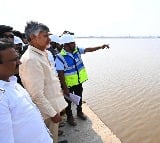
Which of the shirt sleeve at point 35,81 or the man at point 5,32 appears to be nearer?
the shirt sleeve at point 35,81

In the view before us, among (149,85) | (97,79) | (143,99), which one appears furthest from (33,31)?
(97,79)

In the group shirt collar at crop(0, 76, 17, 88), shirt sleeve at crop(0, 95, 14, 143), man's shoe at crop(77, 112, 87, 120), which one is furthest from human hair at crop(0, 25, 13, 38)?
man's shoe at crop(77, 112, 87, 120)

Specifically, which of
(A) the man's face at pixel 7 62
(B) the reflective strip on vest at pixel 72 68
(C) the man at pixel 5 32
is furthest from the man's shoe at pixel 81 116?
(A) the man's face at pixel 7 62

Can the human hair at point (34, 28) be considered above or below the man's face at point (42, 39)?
above

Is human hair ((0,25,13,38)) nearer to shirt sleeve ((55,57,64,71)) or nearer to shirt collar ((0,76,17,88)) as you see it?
shirt collar ((0,76,17,88))

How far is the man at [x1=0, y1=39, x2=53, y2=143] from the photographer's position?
6.20 feet

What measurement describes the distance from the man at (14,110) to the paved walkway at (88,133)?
287 cm

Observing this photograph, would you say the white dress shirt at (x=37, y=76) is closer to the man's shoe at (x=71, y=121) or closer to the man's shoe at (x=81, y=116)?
the man's shoe at (x=71, y=121)

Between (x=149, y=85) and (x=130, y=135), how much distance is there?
5.59 meters

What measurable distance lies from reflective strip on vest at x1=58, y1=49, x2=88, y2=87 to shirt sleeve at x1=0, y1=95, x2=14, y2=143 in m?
3.32

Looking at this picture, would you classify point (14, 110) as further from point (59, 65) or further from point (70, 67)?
point (70, 67)

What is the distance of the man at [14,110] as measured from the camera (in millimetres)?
1891

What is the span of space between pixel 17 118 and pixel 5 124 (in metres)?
0.15

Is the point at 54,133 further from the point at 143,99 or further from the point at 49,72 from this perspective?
the point at 143,99
